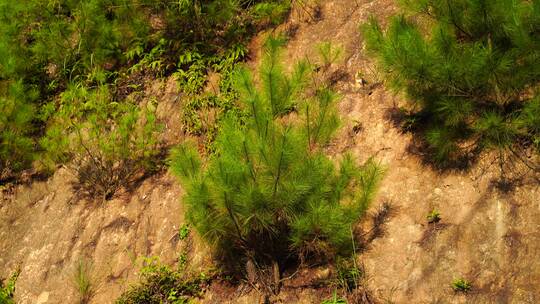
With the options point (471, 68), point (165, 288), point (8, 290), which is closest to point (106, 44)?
point (8, 290)

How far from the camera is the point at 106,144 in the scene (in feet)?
18.6

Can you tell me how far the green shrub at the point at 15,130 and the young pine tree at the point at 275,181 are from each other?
2.55 metres

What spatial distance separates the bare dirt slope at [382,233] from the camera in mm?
4113

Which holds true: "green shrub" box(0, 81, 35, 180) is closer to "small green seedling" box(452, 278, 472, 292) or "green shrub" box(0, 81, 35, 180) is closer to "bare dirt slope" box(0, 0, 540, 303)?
"bare dirt slope" box(0, 0, 540, 303)

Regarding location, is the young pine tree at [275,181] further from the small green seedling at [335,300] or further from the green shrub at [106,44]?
the green shrub at [106,44]

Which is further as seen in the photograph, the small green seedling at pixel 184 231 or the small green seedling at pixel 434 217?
the small green seedling at pixel 184 231

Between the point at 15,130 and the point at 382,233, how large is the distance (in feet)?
12.9

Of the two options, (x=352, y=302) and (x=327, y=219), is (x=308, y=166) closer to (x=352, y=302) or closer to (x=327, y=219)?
(x=327, y=219)

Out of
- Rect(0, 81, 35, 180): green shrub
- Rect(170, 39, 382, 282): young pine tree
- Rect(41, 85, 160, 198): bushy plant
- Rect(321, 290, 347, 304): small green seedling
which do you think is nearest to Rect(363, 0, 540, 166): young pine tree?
Rect(170, 39, 382, 282): young pine tree

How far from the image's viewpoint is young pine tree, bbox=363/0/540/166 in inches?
161

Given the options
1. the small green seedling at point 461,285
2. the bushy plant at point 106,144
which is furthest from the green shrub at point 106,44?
the small green seedling at point 461,285

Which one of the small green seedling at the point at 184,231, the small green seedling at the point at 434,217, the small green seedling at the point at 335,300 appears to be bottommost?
the small green seedling at the point at 335,300

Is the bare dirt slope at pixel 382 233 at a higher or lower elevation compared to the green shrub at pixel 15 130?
lower

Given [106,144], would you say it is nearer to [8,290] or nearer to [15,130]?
[15,130]
